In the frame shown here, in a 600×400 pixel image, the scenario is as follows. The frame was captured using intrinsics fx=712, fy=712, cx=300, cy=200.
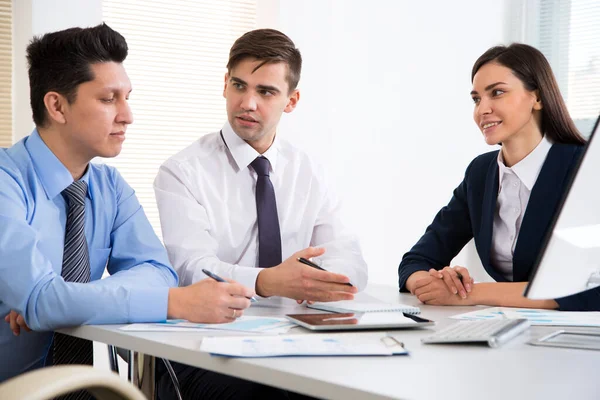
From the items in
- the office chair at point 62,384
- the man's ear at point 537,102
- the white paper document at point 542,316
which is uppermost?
the man's ear at point 537,102

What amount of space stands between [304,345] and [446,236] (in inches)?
52.9

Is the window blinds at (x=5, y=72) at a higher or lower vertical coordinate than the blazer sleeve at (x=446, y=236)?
higher

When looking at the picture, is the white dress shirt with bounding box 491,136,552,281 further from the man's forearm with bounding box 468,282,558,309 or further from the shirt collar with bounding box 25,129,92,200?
the shirt collar with bounding box 25,129,92,200

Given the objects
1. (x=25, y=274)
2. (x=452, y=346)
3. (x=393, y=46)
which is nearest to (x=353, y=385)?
(x=452, y=346)

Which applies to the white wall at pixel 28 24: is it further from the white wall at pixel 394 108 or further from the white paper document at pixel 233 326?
the white paper document at pixel 233 326

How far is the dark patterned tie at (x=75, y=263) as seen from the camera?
1.72 meters

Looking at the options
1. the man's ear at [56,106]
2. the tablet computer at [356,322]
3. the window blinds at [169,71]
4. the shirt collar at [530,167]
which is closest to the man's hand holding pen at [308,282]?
the tablet computer at [356,322]

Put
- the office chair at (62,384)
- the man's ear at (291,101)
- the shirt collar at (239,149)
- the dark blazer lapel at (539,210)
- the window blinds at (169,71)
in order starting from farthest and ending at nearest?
the window blinds at (169,71), the man's ear at (291,101), the shirt collar at (239,149), the dark blazer lapel at (539,210), the office chair at (62,384)

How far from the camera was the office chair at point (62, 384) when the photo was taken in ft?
2.60

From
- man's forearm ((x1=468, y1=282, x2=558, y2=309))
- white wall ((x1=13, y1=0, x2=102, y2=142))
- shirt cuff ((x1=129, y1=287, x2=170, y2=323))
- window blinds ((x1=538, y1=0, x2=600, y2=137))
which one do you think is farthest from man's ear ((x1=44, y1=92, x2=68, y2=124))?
window blinds ((x1=538, y1=0, x2=600, y2=137))

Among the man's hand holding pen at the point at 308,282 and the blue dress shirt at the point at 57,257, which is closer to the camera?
the blue dress shirt at the point at 57,257

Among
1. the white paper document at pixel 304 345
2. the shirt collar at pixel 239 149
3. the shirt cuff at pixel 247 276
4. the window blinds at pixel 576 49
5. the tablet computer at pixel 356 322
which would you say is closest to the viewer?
the white paper document at pixel 304 345

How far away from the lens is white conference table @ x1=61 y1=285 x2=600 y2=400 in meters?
1.00

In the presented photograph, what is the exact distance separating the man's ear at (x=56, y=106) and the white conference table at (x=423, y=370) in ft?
2.46
